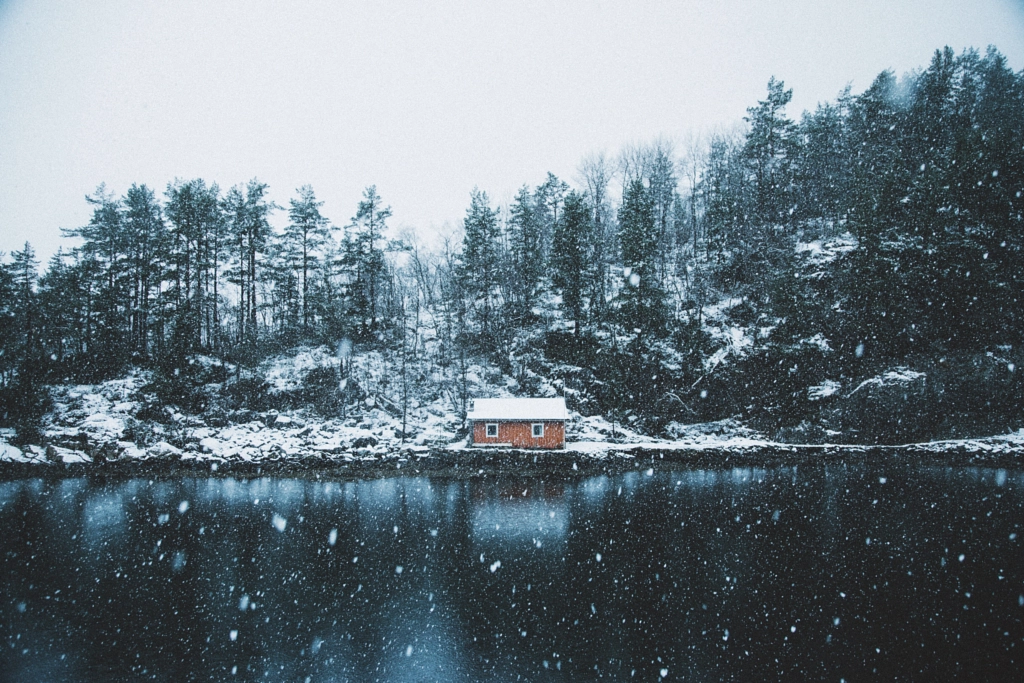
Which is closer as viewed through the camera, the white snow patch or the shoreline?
the shoreline

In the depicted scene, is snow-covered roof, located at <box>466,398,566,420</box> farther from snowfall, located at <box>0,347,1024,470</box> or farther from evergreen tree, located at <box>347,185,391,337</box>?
evergreen tree, located at <box>347,185,391,337</box>

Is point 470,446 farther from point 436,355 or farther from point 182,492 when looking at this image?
point 182,492

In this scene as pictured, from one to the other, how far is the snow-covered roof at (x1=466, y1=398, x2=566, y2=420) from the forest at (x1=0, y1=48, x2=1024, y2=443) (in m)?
3.63

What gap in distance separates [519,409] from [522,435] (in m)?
1.59

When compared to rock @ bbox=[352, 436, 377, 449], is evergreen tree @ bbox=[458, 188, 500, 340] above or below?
above

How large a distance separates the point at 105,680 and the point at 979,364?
41858mm

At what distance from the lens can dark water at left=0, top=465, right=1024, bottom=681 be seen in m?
9.18

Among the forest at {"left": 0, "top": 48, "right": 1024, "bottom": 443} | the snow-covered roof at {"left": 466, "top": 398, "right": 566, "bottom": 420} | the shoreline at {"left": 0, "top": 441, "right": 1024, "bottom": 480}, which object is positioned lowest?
the shoreline at {"left": 0, "top": 441, "right": 1024, "bottom": 480}

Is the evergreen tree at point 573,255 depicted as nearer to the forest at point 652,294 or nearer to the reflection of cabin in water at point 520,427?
the forest at point 652,294

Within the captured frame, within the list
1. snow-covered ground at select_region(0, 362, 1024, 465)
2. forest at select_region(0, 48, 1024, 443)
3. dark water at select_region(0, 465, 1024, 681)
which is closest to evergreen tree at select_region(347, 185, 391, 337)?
forest at select_region(0, 48, 1024, 443)

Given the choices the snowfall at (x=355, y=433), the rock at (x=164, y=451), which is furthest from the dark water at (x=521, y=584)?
the snowfall at (x=355, y=433)

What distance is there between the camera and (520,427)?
89.9 ft

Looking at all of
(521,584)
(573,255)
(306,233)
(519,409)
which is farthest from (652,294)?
(306,233)

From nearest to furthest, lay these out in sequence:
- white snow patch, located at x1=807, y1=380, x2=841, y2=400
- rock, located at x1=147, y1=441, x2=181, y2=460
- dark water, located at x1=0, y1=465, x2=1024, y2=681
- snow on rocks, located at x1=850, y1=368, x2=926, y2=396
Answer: dark water, located at x1=0, y1=465, x2=1024, y2=681 → rock, located at x1=147, y1=441, x2=181, y2=460 → snow on rocks, located at x1=850, y1=368, x2=926, y2=396 → white snow patch, located at x1=807, y1=380, x2=841, y2=400
